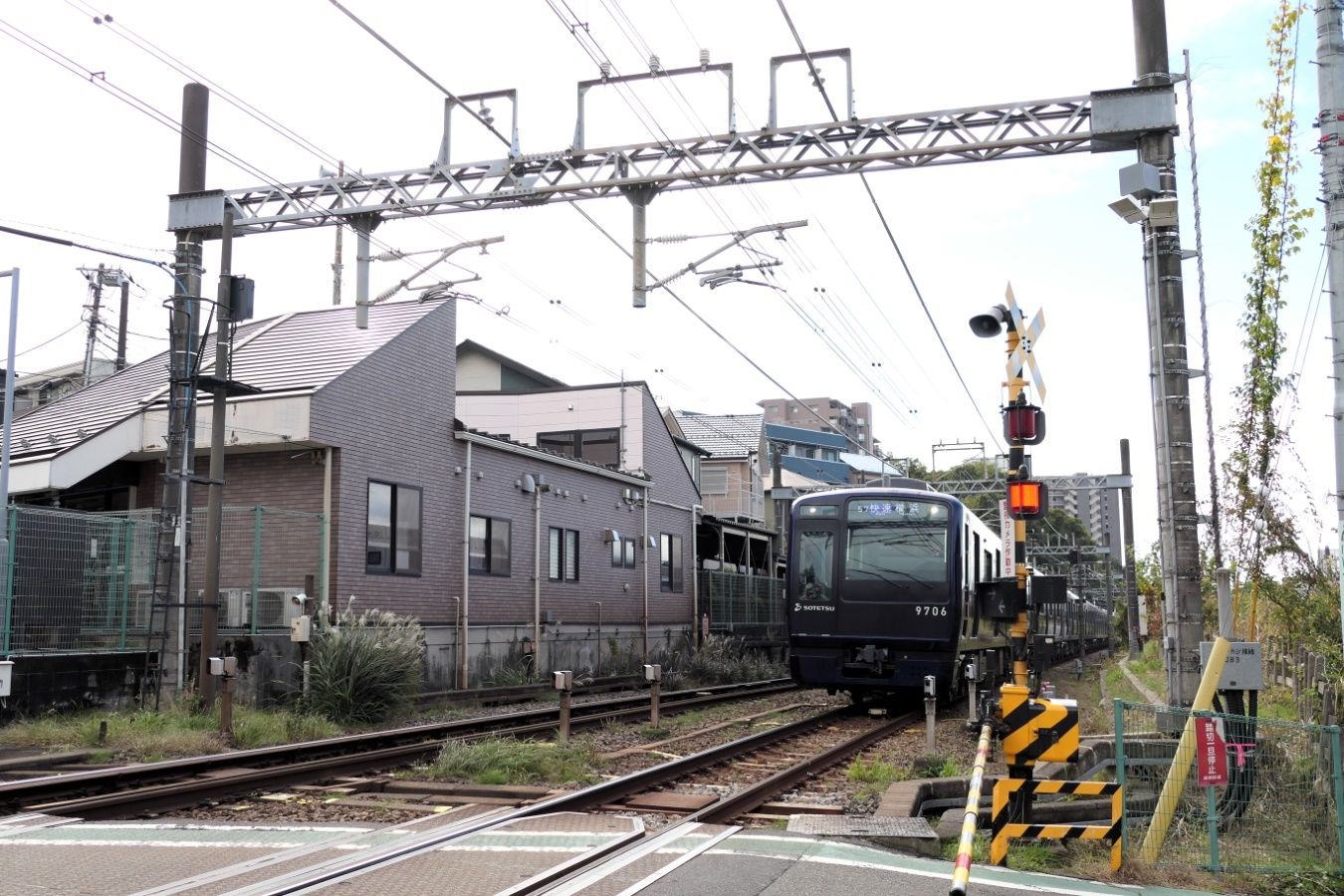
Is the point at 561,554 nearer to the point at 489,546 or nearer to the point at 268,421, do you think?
the point at 489,546

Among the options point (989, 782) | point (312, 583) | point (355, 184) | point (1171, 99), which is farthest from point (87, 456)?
point (1171, 99)

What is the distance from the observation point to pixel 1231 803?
860 cm

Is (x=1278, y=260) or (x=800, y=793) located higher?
(x=1278, y=260)

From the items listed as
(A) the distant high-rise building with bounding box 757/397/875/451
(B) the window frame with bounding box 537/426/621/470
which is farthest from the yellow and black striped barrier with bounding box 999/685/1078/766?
(A) the distant high-rise building with bounding box 757/397/875/451

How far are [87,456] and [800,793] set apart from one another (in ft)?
39.7

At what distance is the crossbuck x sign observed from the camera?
8.16m

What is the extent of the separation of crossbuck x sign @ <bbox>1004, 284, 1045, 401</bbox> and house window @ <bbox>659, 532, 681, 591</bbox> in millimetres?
20436

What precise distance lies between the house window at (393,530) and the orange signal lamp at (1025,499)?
1211 centimetres

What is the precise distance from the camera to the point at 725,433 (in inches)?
1859

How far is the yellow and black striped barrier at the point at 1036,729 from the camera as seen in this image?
7531 mm

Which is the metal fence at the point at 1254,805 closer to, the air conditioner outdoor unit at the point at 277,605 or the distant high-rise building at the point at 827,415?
the air conditioner outdoor unit at the point at 277,605

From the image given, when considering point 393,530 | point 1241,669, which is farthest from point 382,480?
point 1241,669

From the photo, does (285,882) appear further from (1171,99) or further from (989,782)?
(1171,99)

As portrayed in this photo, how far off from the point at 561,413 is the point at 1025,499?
22.5 m
